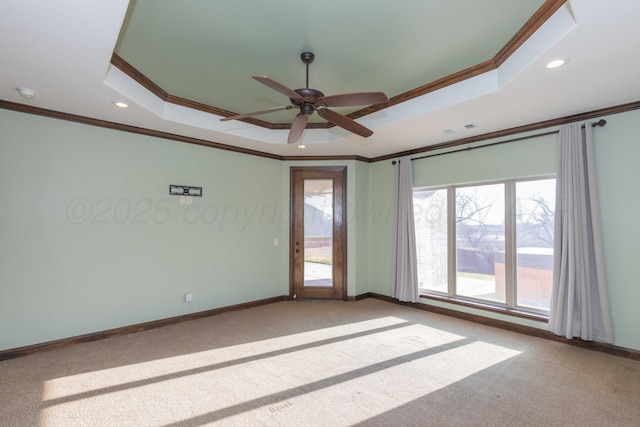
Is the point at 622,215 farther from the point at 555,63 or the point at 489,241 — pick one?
the point at 555,63

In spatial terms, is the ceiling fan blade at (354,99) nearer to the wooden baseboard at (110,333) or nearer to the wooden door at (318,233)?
the wooden door at (318,233)

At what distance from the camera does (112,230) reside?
3.84 m

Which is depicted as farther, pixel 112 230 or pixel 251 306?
pixel 251 306

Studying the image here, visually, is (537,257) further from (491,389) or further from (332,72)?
(332,72)

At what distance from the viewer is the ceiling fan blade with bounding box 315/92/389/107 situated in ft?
8.04

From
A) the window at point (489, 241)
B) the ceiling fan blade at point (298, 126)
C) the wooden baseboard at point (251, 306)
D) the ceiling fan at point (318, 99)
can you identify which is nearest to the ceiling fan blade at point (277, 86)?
the ceiling fan at point (318, 99)

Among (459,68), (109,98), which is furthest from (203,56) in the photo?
(459,68)

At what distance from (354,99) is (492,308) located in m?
3.50

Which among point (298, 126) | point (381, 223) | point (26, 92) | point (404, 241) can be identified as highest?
point (26, 92)

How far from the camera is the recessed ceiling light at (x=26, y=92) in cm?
289

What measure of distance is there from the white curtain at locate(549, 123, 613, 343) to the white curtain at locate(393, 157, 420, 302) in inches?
75.1

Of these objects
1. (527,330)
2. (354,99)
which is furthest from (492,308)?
(354,99)

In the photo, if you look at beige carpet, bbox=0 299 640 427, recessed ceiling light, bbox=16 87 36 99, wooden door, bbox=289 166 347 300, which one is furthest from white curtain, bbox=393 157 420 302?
recessed ceiling light, bbox=16 87 36 99

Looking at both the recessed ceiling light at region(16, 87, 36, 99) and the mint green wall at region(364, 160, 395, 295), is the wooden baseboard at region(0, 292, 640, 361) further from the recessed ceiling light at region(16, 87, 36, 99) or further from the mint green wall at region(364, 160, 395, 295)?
the recessed ceiling light at region(16, 87, 36, 99)
